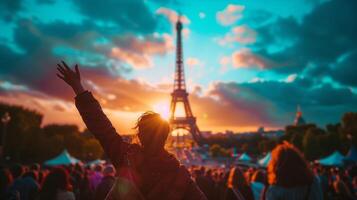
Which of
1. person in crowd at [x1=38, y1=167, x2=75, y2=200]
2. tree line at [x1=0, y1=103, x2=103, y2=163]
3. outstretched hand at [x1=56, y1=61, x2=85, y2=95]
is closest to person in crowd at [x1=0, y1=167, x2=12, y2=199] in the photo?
person in crowd at [x1=38, y1=167, x2=75, y2=200]

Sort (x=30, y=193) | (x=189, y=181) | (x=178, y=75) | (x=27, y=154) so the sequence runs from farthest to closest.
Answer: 1. (x=178, y=75)
2. (x=27, y=154)
3. (x=30, y=193)
4. (x=189, y=181)

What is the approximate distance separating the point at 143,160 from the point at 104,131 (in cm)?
31

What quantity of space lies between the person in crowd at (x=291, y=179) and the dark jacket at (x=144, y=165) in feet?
4.87

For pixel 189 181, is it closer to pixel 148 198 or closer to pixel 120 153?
pixel 148 198

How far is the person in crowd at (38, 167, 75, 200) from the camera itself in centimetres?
486

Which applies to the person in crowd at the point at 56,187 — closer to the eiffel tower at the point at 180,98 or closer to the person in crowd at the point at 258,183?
the person in crowd at the point at 258,183

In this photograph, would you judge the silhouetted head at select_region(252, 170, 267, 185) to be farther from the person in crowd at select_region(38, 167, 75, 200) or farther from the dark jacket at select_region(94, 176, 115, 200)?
the person in crowd at select_region(38, 167, 75, 200)

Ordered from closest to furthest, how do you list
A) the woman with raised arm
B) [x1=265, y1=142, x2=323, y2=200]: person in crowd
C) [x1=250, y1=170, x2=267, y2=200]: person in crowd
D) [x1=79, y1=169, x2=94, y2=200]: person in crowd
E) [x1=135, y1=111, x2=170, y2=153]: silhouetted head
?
the woman with raised arm, [x1=135, y1=111, x2=170, y2=153]: silhouetted head, [x1=265, y1=142, x2=323, y2=200]: person in crowd, [x1=250, y1=170, x2=267, y2=200]: person in crowd, [x1=79, y1=169, x2=94, y2=200]: person in crowd

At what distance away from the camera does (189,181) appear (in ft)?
7.18

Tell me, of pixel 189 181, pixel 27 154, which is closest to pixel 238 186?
pixel 189 181

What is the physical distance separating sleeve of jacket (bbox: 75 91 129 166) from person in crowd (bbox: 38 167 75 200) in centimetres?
306

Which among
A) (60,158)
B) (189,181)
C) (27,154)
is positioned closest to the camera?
(189,181)

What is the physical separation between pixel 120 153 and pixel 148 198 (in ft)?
1.10

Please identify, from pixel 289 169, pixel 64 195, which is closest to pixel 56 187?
pixel 64 195
